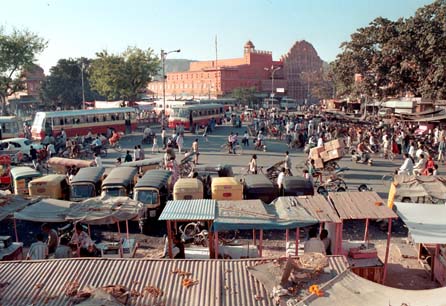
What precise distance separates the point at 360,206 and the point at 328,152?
368 inches

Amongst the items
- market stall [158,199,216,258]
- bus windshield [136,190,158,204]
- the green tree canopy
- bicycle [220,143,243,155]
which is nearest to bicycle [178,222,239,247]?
bus windshield [136,190,158,204]

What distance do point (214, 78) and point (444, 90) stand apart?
4853 centimetres

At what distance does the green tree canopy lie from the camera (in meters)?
→ 25.8

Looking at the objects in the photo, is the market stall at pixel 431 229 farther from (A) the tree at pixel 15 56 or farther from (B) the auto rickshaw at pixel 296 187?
(A) the tree at pixel 15 56

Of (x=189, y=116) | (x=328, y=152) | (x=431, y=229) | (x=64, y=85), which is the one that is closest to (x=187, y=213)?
(x=431, y=229)

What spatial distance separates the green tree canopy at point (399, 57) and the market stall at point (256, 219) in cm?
1990

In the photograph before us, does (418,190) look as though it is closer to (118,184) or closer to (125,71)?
(118,184)

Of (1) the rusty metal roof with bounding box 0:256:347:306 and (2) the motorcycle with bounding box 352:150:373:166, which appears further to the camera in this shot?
(2) the motorcycle with bounding box 352:150:373:166

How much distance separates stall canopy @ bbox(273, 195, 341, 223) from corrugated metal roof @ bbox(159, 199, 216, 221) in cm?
163

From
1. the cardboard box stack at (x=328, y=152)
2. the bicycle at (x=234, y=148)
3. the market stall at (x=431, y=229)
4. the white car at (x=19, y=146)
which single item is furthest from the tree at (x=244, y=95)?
the market stall at (x=431, y=229)

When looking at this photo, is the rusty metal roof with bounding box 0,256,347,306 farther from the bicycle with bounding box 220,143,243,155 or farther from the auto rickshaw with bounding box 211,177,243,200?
the bicycle with bounding box 220,143,243,155

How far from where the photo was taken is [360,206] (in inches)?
376

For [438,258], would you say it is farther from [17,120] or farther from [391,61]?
[17,120]

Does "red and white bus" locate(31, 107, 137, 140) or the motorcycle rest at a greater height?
"red and white bus" locate(31, 107, 137, 140)
